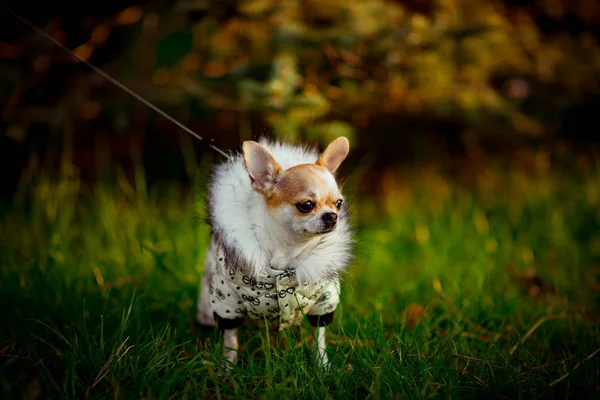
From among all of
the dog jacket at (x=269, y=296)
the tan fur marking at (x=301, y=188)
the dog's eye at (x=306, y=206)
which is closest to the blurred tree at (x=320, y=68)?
the tan fur marking at (x=301, y=188)

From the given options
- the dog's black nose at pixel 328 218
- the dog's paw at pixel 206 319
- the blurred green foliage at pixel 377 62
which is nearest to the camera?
the dog's black nose at pixel 328 218

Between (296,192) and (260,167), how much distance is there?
0.16 metres

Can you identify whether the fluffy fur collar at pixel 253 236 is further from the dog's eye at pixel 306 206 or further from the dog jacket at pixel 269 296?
the dog's eye at pixel 306 206

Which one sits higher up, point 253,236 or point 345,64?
point 345,64

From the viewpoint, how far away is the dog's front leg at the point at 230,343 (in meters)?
1.89

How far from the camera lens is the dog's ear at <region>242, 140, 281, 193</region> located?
171cm

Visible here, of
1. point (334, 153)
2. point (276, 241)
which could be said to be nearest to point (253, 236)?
point (276, 241)

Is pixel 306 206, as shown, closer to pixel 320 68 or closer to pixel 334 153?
pixel 334 153

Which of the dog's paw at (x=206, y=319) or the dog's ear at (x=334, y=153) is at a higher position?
the dog's ear at (x=334, y=153)

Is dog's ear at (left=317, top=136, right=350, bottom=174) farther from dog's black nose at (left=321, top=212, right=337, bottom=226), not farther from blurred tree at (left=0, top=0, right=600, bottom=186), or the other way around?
blurred tree at (left=0, top=0, right=600, bottom=186)

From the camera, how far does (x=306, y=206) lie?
1.68 m

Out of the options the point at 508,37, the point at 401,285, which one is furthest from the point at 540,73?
the point at 401,285

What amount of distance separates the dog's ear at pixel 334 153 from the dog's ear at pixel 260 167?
189 millimetres

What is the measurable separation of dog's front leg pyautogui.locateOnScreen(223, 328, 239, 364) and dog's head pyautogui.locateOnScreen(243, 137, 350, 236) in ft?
1.62
